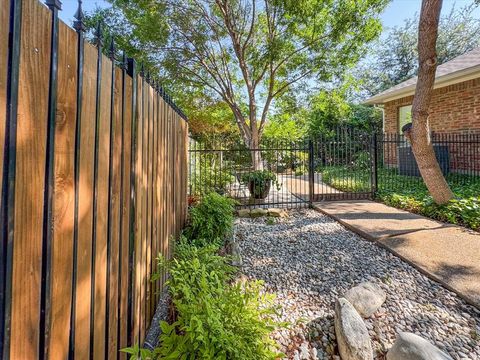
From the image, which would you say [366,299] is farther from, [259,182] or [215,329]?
[259,182]

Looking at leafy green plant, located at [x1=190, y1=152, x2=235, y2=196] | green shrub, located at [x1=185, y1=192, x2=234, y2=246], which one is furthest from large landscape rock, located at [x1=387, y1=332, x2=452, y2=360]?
leafy green plant, located at [x1=190, y1=152, x2=235, y2=196]

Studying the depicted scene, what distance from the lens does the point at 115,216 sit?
4.74ft

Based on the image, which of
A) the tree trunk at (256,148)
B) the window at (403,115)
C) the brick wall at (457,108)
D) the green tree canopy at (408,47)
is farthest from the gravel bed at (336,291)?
the green tree canopy at (408,47)

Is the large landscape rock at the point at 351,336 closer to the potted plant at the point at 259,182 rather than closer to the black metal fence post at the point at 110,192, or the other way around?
the black metal fence post at the point at 110,192

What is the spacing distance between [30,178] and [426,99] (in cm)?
625

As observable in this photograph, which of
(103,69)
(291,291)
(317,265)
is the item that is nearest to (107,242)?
(103,69)

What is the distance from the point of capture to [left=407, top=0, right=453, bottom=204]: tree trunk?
489 cm

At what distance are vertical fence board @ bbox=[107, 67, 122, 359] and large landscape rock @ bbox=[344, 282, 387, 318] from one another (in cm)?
196

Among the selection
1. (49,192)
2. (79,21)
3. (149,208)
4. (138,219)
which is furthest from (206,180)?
(49,192)

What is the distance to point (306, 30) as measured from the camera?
8.06m

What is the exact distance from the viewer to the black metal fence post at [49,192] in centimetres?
88

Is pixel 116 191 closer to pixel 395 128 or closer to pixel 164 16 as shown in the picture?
pixel 164 16

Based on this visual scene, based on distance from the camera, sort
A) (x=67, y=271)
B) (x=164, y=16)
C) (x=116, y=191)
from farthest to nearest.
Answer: (x=164, y=16), (x=116, y=191), (x=67, y=271)

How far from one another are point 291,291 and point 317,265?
746 millimetres
